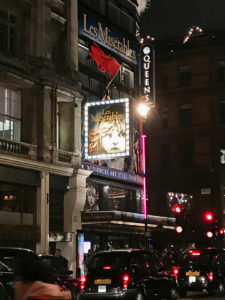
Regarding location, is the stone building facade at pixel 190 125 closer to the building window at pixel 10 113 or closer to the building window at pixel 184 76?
the building window at pixel 184 76

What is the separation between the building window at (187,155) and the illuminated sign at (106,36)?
17.3 metres

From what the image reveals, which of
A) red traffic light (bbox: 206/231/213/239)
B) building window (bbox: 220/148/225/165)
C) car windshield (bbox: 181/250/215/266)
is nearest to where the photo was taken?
car windshield (bbox: 181/250/215/266)

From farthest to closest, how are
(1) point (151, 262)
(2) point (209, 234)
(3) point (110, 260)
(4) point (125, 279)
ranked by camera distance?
(2) point (209, 234)
(1) point (151, 262)
(3) point (110, 260)
(4) point (125, 279)

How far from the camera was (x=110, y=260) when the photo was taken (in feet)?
61.9

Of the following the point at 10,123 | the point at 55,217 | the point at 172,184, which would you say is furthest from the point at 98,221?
the point at 172,184

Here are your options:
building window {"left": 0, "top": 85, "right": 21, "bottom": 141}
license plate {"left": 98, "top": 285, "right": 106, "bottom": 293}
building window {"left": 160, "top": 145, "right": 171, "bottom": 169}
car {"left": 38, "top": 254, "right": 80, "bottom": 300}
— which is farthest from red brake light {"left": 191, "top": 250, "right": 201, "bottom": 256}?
building window {"left": 160, "top": 145, "right": 171, "bottom": 169}

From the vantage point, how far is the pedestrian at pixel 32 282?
6.91 metres

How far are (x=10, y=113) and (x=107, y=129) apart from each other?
18.7 feet

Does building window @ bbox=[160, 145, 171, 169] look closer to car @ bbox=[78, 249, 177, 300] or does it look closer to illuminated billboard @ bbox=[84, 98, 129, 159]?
illuminated billboard @ bbox=[84, 98, 129, 159]

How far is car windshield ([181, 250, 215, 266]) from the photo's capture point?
24391mm

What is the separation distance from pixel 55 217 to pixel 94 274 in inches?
526

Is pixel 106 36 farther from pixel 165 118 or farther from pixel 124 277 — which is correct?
pixel 165 118

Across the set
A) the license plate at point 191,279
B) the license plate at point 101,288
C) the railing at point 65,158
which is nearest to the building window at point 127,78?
the railing at point 65,158

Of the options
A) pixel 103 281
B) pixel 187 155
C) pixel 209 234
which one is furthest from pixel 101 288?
pixel 187 155
